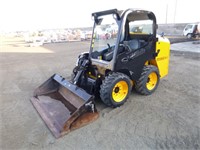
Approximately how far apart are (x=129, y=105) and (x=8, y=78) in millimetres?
4430

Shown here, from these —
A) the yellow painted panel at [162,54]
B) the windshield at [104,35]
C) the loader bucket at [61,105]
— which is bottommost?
the loader bucket at [61,105]

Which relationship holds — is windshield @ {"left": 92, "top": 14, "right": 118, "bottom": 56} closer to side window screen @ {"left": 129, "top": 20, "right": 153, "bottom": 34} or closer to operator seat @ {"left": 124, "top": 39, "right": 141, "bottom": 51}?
operator seat @ {"left": 124, "top": 39, "right": 141, "bottom": 51}

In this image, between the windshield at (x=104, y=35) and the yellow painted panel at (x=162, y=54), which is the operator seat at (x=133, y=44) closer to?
the windshield at (x=104, y=35)

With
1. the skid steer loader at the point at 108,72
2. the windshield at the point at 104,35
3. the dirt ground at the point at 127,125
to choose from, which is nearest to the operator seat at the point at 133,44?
the skid steer loader at the point at 108,72

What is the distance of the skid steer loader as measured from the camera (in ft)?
10.3

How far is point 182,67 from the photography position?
641cm

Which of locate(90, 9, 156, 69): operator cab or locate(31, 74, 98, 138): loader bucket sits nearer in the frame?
locate(31, 74, 98, 138): loader bucket

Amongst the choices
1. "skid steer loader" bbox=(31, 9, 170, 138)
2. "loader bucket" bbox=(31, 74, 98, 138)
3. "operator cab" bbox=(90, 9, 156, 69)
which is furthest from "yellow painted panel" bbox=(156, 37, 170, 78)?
"loader bucket" bbox=(31, 74, 98, 138)

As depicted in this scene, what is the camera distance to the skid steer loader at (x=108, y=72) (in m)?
3.15

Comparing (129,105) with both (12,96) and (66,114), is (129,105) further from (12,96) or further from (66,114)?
(12,96)

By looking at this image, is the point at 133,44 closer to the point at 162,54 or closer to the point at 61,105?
the point at 162,54

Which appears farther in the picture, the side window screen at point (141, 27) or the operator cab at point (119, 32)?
the side window screen at point (141, 27)

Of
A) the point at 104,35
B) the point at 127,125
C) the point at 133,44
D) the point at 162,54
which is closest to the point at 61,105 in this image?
the point at 127,125

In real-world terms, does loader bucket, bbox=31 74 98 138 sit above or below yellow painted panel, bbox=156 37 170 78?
below
